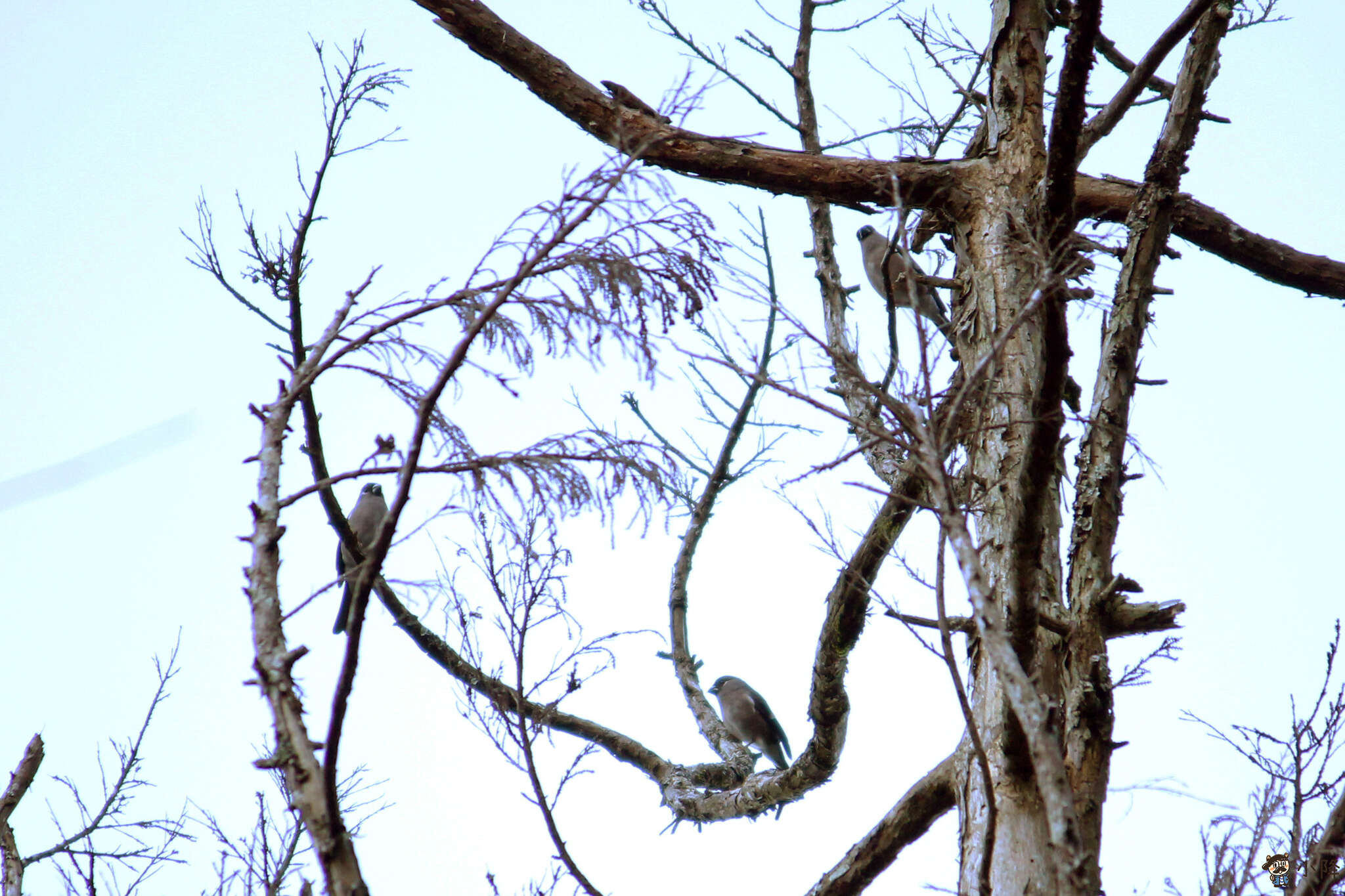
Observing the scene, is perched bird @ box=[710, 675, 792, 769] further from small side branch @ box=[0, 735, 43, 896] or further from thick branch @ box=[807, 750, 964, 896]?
small side branch @ box=[0, 735, 43, 896]

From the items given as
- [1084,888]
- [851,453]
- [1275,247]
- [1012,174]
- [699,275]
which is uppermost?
[1012,174]

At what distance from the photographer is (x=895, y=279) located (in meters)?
6.95

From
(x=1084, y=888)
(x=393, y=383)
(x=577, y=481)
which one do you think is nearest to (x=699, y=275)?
(x=577, y=481)

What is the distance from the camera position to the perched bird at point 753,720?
874 centimetres

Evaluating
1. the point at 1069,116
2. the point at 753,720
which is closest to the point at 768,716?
the point at 753,720

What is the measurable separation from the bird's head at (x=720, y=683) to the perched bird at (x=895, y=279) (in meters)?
3.45

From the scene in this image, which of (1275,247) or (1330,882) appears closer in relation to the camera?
(1330,882)

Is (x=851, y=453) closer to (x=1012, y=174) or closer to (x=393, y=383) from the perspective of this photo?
(x=393, y=383)

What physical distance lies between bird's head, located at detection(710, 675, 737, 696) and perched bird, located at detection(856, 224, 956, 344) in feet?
11.3

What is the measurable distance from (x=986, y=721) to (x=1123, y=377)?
4.35 ft

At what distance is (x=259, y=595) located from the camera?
8.06 ft

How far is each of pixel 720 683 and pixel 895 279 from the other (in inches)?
167

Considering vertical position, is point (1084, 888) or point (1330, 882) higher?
point (1084, 888)

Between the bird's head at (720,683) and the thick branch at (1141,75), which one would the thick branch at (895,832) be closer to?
the thick branch at (1141,75)
